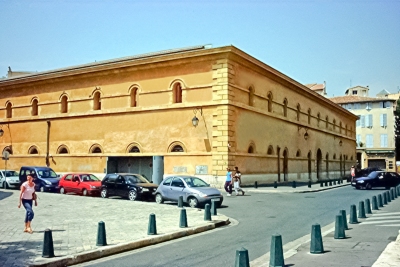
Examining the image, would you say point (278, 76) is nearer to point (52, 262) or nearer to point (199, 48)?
point (199, 48)

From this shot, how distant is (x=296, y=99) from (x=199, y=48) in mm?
14502

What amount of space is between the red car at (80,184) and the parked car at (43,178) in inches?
37.6

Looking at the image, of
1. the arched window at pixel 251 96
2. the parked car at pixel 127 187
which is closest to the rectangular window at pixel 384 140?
the arched window at pixel 251 96

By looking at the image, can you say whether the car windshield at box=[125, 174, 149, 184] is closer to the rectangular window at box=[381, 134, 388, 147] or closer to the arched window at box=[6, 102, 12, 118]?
the arched window at box=[6, 102, 12, 118]

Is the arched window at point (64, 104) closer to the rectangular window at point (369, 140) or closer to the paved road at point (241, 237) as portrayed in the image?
the paved road at point (241, 237)

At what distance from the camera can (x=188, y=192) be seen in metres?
20.2

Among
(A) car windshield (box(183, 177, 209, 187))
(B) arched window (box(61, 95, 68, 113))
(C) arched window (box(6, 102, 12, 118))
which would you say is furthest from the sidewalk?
(C) arched window (box(6, 102, 12, 118))

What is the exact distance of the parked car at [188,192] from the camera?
19750 millimetres

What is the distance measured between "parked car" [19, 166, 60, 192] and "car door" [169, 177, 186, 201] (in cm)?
1098

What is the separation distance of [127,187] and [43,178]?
8.75 m

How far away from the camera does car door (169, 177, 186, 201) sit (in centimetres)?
2068

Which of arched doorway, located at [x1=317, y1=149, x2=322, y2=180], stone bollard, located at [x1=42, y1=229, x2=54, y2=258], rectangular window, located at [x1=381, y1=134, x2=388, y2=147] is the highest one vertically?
rectangular window, located at [x1=381, y1=134, x2=388, y2=147]

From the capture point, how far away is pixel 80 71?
1443 inches

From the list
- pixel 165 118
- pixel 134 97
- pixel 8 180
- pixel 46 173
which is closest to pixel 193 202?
pixel 165 118
